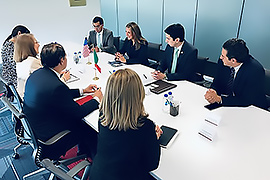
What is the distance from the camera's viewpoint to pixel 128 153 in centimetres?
125

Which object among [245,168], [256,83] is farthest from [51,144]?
[256,83]

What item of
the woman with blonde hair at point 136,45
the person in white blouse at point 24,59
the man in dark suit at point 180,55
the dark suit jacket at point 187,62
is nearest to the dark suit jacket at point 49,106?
the person in white blouse at point 24,59

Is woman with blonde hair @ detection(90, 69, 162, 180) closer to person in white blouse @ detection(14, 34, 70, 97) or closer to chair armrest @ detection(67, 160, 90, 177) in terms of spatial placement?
chair armrest @ detection(67, 160, 90, 177)

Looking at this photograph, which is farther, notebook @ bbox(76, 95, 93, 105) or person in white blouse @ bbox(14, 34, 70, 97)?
person in white blouse @ bbox(14, 34, 70, 97)

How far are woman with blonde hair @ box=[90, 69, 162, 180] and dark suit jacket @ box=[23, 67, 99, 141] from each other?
0.66 m

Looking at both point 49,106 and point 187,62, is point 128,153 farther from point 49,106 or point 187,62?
point 187,62

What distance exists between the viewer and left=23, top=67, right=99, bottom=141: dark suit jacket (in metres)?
1.80

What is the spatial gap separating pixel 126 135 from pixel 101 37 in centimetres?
361

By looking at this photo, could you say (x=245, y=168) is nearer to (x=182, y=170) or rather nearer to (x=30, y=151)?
(x=182, y=170)

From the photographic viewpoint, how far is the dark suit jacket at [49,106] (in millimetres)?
1804

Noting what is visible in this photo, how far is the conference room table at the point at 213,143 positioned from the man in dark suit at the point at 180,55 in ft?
1.63

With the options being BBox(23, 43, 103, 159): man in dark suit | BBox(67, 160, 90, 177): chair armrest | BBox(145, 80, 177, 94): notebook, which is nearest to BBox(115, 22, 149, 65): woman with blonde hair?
BBox(145, 80, 177, 94): notebook

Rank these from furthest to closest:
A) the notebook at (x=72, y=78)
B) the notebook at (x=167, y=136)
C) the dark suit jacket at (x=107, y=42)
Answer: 1. the dark suit jacket at (x=107, y=42)
2. the notebook at (x=72, y=78)
3. the notebook at (x=167, y=136)

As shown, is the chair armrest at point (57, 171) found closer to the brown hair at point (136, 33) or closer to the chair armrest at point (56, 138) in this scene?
the chair armrest at point (56, 138)
